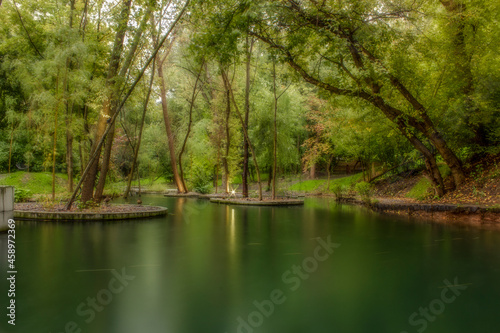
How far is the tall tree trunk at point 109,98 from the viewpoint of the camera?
10414mm

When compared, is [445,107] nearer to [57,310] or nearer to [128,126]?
[57,310]

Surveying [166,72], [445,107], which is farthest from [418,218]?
[166,72]

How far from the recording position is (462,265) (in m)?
5.04

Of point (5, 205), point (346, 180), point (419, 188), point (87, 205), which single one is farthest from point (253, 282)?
point (346, 180)

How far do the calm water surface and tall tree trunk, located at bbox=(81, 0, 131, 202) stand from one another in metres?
3.06

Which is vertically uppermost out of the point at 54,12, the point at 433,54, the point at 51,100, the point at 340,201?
the point at 54,12

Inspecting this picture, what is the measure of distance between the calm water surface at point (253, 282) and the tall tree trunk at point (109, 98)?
3.06m

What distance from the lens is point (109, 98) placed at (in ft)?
35.4

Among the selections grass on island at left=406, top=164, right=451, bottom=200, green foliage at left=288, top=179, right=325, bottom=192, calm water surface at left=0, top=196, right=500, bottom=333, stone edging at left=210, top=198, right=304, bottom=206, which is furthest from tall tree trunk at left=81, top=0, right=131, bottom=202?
green foliage at left=288, top=179, right=325, bottom=192

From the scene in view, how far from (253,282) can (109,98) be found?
8.53 m

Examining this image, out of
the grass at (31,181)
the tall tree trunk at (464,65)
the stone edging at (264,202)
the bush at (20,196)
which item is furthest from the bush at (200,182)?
the tall tree trunk at (464,65)

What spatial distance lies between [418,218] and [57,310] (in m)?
10.1

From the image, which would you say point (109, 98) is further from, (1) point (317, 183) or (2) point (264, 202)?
(1) point (317, 183)

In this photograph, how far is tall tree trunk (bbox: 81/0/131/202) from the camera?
34.2 ft
